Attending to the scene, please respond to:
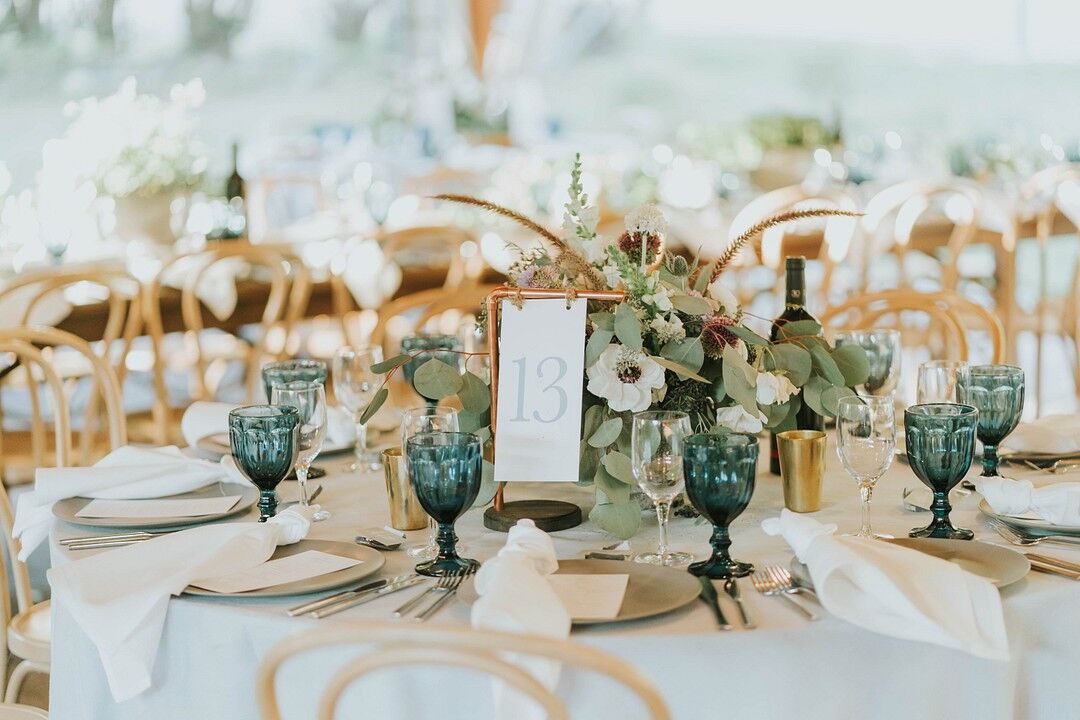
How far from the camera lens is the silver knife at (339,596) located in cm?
133

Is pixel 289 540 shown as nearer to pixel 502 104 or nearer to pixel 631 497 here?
pixel 631 497

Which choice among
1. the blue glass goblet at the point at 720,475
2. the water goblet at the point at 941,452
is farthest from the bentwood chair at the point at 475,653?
the water goblet at the point at 941,452

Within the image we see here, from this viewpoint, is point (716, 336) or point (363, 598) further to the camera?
point (716, 336)

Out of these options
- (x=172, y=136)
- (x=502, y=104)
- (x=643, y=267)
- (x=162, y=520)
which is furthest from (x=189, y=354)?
(x=502, y=104)

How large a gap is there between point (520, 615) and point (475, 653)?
0.63ft

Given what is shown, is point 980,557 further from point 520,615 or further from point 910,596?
point 520,615

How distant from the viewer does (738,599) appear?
133cm

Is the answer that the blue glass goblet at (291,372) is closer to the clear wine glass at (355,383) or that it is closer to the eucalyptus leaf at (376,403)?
the clear wine glass at (355,383)

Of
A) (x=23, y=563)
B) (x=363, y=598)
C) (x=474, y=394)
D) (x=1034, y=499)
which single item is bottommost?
(x=23, y=563)

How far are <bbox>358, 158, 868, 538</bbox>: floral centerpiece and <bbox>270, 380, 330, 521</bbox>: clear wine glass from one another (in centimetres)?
9

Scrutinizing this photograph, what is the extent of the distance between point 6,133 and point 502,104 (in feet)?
9.27

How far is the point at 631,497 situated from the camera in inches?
64.5

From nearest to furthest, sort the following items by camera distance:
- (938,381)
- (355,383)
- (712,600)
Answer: (712,600)
(938,381)
(355,383)

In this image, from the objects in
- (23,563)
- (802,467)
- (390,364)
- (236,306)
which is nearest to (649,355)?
(802,467)
